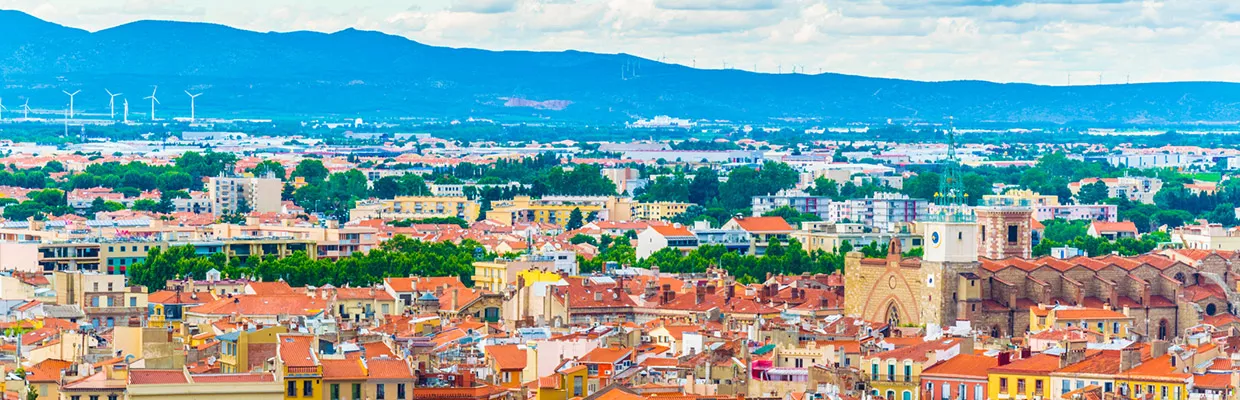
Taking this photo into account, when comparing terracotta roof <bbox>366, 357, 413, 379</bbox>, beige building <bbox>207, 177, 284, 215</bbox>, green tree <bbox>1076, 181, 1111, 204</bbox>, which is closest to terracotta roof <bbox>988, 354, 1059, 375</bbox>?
terracotta roof <bbox>366, 357, 413, 379</bbox>

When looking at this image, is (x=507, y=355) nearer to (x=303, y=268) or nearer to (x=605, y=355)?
(x=605, y=355)

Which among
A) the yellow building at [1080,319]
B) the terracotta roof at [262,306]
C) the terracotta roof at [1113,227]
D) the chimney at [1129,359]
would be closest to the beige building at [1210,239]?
the terracotta roof at [1113,227]

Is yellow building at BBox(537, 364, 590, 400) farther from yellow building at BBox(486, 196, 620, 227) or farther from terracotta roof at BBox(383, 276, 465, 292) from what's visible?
yellow building at BBox(486, 196, 620, 227)

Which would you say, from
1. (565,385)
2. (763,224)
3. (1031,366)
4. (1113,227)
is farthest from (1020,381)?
(1113,227)

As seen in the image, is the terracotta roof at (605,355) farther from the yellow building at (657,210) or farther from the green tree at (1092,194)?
the green tree at (1092,194)

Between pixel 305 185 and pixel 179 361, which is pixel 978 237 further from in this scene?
pixel 305 185
